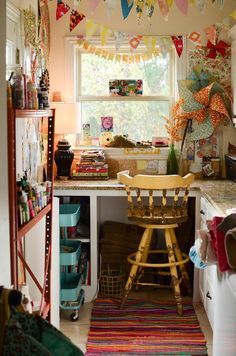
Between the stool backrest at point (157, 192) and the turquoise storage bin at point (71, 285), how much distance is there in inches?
23.8

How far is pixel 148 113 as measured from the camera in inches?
196

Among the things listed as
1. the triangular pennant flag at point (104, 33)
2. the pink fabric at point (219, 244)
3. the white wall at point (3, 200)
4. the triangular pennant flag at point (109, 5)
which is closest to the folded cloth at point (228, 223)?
the pink fabric at point (219, 244)

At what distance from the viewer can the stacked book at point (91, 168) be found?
466 centimetres

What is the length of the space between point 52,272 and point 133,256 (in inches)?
45.8

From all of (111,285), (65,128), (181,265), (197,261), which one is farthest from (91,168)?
(197,261)

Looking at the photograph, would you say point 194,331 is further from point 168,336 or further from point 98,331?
point 98,331

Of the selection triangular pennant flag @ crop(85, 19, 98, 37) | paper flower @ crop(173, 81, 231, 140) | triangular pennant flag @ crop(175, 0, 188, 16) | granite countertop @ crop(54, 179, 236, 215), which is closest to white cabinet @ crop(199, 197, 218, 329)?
granite countertop @ crop(54, 179, 236, 215)

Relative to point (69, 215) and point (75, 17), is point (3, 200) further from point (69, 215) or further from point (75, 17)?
point (75, 17)

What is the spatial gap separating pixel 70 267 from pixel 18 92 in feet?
6.39

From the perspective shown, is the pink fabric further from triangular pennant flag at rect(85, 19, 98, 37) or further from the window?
triangular pennant flag at rect(85, 19, 98, 37)

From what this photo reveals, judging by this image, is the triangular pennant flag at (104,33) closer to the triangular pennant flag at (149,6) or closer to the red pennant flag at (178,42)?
the triangular pennant flag at (149,6)

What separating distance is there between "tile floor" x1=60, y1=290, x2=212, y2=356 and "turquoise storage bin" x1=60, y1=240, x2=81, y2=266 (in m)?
0.38

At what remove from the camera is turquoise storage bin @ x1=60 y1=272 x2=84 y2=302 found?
13.2 feet

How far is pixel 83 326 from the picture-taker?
3930 mm
